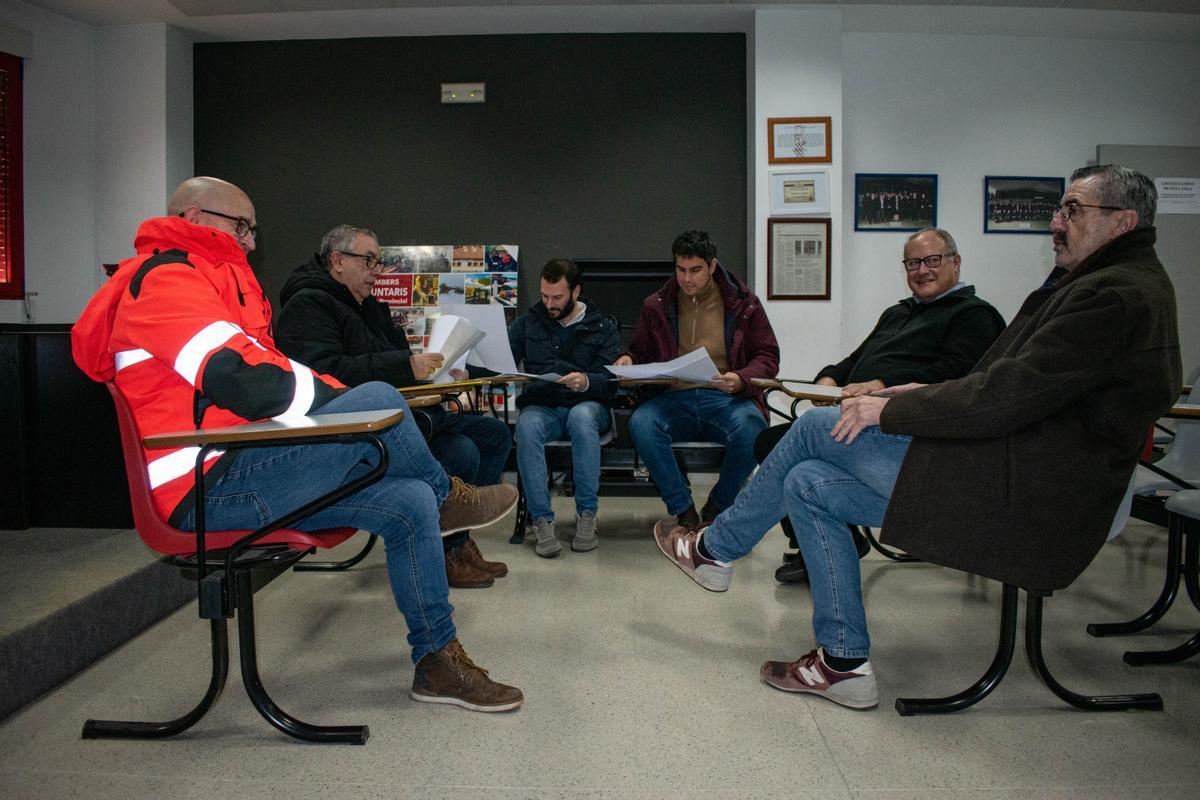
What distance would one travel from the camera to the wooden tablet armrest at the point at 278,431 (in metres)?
1.30

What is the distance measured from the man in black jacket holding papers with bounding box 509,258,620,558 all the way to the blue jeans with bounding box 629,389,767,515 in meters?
0.23

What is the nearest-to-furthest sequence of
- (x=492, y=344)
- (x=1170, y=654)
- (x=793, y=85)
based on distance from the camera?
(x=1170, y=654), (x=492, y=344), (x=793, y=85)

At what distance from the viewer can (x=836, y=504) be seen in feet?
5.67

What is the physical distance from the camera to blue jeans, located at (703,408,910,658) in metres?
1.68

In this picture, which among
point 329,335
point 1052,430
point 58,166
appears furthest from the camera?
point 58,166

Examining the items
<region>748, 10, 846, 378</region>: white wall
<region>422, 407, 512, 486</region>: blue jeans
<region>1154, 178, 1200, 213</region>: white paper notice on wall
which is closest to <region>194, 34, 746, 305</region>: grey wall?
<region>748, 10, 846, 378</region>: white wall

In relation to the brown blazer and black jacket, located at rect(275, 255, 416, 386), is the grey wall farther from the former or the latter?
the brown blazer

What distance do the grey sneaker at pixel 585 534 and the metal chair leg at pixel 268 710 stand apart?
1.55 meters

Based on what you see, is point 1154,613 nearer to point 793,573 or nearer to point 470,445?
point 793,573

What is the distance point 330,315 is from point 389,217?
2.58 metres

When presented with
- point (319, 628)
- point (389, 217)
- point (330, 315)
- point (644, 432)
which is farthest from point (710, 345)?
point (389, 217)

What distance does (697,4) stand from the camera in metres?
4.34

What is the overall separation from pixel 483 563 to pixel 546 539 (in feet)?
1.17

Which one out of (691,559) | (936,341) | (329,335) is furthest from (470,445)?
(936,341)
